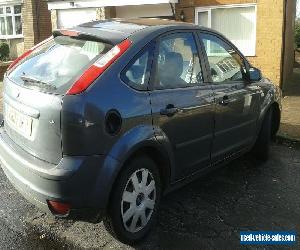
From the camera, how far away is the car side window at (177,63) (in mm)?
3715

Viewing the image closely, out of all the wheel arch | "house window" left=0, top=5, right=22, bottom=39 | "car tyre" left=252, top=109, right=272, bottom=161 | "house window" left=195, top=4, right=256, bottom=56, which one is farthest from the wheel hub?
"house window" left=0, top=5, right=22, bottom=39

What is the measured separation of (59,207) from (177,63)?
1676 millimetres

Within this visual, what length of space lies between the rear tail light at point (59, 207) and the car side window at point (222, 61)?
201 centimetres

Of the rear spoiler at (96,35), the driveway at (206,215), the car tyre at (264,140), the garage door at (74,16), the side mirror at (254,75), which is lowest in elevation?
the driveway at (206,215)

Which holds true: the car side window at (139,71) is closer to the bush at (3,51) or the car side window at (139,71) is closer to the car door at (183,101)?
the car door at (183,101)

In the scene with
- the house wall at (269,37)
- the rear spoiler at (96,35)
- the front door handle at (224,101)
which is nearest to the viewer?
the rear spoiler at (96,35)

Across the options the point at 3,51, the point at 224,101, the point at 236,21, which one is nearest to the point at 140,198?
the point at 224,101

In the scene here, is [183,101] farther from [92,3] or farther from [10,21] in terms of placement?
[10,21]

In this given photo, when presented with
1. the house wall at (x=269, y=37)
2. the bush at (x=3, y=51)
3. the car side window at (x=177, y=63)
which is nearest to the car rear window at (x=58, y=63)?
the car side window at (x=177, y=63)

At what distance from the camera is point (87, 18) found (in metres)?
15.0

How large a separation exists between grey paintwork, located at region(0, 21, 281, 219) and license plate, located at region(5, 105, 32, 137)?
7 cm

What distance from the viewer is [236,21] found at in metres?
11.3

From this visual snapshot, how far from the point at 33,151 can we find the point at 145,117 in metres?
0.91

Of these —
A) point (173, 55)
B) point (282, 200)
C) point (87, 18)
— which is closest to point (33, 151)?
point (173, 55)
